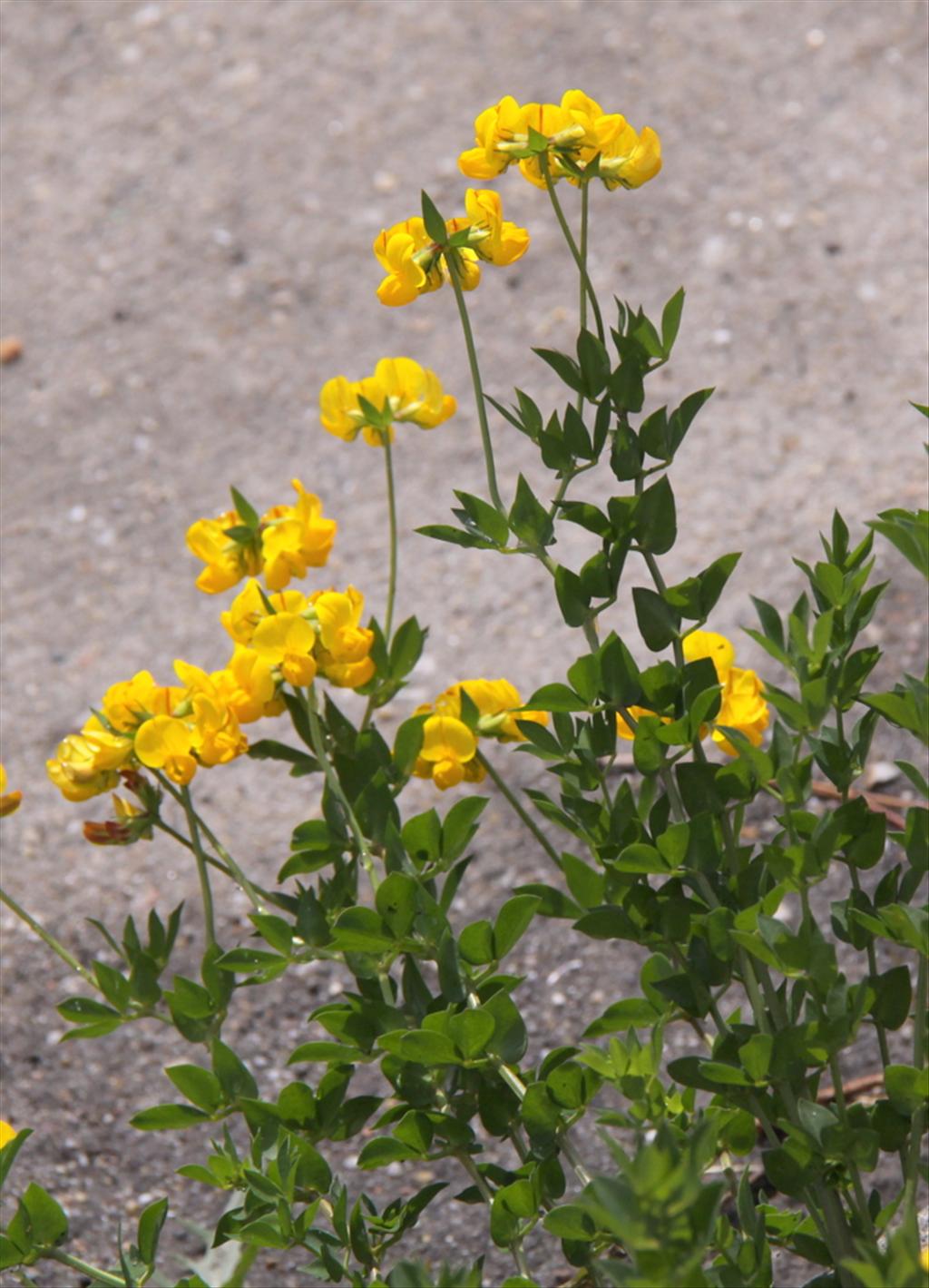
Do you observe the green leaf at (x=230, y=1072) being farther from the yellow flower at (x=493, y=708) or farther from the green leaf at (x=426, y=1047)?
the yellow flower at (x=493, y=708)

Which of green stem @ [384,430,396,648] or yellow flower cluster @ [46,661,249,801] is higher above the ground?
green stem @ [384,430,396,648]

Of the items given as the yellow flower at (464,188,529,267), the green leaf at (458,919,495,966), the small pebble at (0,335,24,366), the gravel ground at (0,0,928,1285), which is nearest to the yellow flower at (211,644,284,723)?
the green leaf at (458,919,495,966)

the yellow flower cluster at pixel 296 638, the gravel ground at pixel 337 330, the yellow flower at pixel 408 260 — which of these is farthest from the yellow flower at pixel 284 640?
the gravel ground at pixel 337 330

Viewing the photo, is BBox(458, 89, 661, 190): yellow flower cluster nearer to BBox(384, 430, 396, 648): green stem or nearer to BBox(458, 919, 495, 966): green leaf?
BBox(384, 430, 396, 648): green stem

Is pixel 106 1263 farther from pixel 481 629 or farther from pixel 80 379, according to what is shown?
pixel 80 379

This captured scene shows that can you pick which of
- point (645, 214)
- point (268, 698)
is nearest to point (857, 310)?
point (645, 214)

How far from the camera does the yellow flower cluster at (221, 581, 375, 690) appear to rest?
114 cm

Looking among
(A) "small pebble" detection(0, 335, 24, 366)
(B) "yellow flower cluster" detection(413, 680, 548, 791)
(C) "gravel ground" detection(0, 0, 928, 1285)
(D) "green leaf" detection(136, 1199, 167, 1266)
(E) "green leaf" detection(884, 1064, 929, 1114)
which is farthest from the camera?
(A) "small pebble" detection(0, 335, 24, 366)

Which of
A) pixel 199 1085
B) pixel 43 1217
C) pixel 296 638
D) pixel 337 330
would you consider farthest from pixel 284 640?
pixel 337 330

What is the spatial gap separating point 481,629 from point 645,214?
102 centimetres

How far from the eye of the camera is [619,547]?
1095mm

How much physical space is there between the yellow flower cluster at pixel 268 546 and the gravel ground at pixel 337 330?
84 cm

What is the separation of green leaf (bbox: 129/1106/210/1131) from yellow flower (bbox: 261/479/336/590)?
38 cm

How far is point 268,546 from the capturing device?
1.19m
